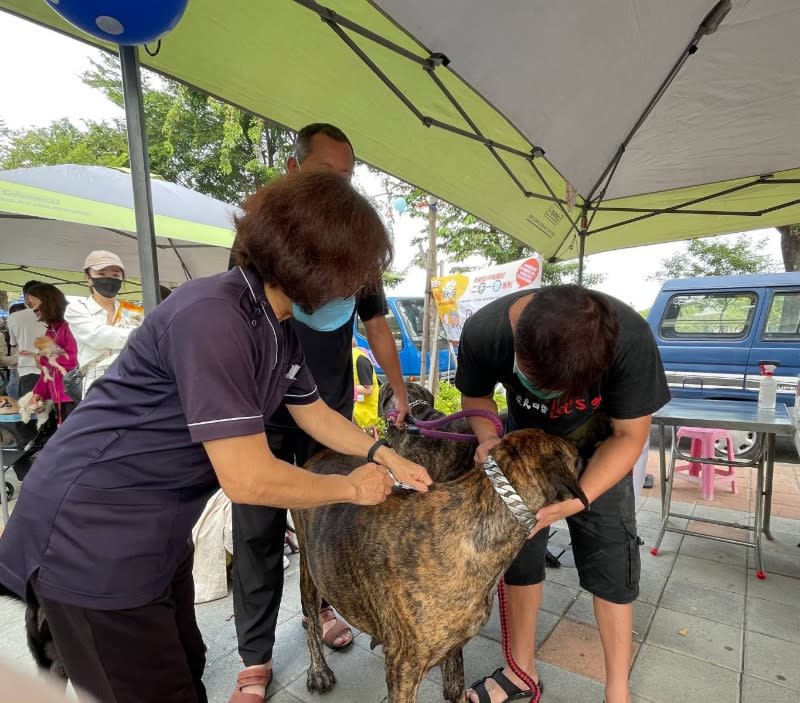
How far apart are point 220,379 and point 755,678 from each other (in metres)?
2.96

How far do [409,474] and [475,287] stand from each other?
5143 mm

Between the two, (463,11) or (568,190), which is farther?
(568,190)

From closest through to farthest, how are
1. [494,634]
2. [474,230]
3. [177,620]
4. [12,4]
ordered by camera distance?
[177,620]
[12,4]
[494,634]
[474,230]

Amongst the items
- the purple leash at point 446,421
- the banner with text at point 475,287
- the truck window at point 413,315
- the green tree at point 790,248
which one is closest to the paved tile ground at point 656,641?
the purple leash at point 446,421

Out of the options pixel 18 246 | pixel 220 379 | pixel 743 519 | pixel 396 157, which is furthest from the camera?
pixel 18 246

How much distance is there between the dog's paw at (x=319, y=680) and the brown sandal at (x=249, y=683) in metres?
0.21

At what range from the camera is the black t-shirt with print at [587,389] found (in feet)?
5.84

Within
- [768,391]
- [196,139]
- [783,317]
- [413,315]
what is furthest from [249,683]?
Answer: [196,139]

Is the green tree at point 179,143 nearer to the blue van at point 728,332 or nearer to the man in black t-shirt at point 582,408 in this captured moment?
the blue van at point 728,332

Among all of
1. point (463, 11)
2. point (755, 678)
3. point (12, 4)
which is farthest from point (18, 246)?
point (755, 678)

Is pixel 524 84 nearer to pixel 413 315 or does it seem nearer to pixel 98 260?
pixel 98 260

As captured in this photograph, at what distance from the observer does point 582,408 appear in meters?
1.92

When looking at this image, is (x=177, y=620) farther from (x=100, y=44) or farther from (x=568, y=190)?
(x=568, y=190)

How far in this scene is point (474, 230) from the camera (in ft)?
54.3
